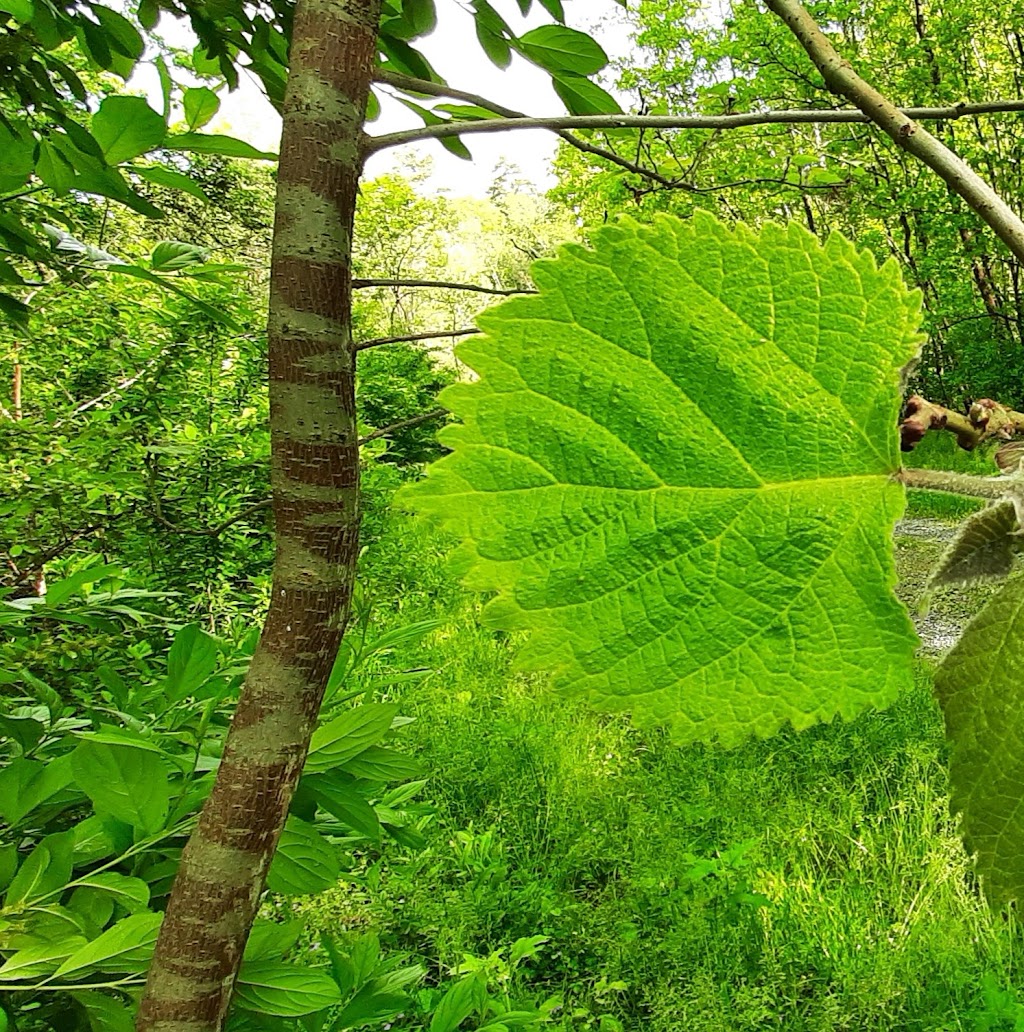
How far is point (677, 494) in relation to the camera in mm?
145

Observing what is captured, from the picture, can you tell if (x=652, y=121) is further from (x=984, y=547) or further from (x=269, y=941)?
(x=269, y=941)

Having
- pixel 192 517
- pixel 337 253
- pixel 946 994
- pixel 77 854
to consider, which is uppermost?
pixel 337 253

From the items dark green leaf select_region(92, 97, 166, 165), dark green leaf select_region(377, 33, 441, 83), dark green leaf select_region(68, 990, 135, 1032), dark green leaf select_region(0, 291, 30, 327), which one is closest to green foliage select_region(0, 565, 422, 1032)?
dark green leaf select_region(68, 990, 135, 1032)

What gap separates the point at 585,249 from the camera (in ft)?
0.49

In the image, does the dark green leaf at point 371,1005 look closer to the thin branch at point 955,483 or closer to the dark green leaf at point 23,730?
the dark green leaf at point 23,730

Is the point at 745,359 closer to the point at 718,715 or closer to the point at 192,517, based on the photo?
the point at 718,715

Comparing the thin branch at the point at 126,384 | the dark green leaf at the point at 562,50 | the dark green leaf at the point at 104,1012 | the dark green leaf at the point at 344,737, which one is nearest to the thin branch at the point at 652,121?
the dark green leaf at the point at 562,50

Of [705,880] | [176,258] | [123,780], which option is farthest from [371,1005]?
[705,880]

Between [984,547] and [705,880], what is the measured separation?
170 cm

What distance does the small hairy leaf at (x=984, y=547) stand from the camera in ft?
0.45

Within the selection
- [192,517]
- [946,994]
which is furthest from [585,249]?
[192,517]

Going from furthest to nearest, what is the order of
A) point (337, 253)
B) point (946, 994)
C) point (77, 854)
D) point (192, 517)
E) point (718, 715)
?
point (192, 517) < point (946, 994) < point (77, 854) < point (337, 253) < point (718, 715)

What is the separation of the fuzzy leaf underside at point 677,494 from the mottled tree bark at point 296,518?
20 centimetres

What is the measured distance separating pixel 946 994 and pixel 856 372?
1652mm
